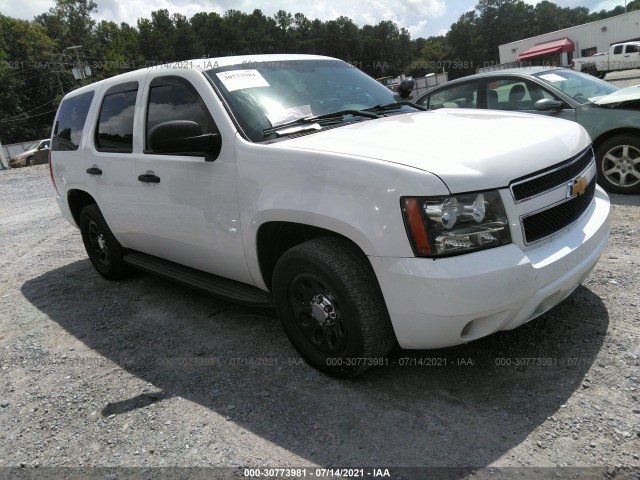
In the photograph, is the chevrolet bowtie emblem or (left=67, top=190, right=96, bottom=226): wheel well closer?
the chevrolet bowtie emblem

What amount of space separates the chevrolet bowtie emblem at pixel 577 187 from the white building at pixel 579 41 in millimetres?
52513

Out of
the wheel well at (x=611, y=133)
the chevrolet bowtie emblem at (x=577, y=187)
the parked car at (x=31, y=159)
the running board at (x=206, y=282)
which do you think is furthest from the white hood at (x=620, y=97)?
the parked car at (x=31, y=159)

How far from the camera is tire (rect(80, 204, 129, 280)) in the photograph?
15.9 ft

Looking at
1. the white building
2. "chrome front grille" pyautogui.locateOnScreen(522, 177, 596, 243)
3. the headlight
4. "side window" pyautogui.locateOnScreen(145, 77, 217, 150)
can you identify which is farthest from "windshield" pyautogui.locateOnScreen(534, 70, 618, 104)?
the white building

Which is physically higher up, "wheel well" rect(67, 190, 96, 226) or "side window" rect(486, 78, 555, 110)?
"side window" rect(486, 78, 555, 110)

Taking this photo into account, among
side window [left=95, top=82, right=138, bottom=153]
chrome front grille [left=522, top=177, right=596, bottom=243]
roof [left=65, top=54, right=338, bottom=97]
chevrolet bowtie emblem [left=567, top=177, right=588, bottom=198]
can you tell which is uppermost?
roof [left=65, top=54, right=338, bottom=97]

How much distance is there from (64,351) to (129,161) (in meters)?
1.57

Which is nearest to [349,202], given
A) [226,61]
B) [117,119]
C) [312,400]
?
[312,400]

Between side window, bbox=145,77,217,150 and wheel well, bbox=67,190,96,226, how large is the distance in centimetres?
181

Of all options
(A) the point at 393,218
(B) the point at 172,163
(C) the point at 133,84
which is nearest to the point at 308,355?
(A) the point at 393,218

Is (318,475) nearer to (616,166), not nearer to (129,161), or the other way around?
(129,161)

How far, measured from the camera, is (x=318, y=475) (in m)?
2.29

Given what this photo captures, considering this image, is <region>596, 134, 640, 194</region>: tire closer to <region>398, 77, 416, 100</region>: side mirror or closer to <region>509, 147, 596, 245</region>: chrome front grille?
<region>398, 77, 416, 100</region>: side mirror

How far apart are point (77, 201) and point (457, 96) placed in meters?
5.20
